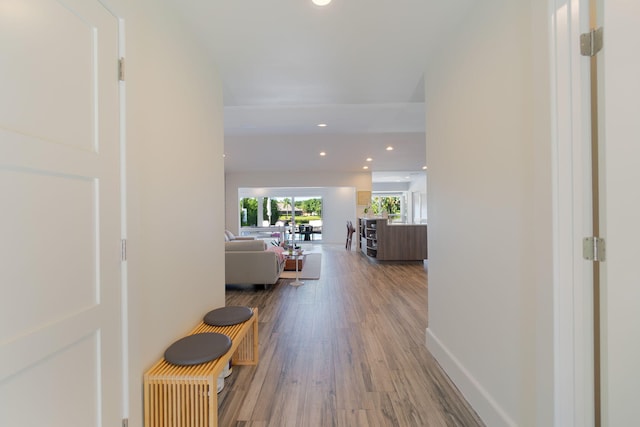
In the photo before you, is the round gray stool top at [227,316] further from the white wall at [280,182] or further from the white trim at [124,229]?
the white wall at [280,182]

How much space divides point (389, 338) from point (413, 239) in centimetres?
437

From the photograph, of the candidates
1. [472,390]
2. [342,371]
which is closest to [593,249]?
[472,390]

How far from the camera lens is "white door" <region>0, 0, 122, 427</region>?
0.86m

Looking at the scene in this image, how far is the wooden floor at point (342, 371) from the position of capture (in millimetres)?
1760

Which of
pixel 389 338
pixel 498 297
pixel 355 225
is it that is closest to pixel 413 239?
pixel 355 225

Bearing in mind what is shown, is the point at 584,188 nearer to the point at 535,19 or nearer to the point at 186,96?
the point at 535,19

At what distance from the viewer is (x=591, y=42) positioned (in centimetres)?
115

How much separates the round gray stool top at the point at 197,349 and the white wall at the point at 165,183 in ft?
0.23

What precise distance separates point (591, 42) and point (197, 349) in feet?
7.26

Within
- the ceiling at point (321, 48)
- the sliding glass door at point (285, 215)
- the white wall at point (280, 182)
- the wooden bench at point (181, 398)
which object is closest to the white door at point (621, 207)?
the ceiling at point (321, 48)

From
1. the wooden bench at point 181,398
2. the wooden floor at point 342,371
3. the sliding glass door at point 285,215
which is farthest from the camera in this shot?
the sliding glass door at point 285,215

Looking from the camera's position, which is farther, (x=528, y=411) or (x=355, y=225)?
(x=355, y=225)

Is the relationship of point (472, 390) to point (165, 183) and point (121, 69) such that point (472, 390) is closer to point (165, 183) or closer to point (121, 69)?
point (165, 183)

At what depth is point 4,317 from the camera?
0.84 meters
